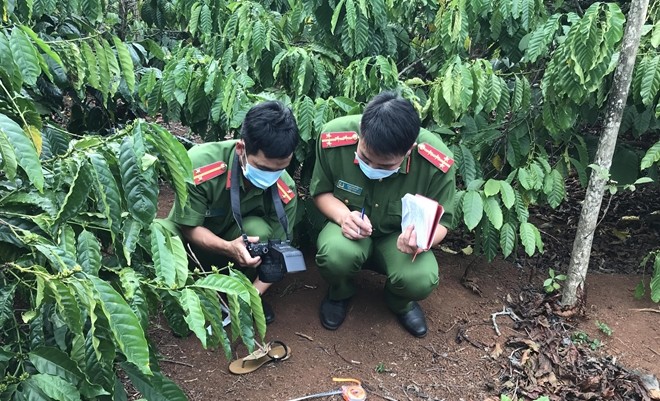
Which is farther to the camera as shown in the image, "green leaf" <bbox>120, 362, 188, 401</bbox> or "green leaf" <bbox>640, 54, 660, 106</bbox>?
"green leaf" <bbox>640, 54, 660, 106</bbox>

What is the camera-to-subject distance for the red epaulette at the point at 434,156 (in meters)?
2.66

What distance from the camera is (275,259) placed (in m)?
2.58

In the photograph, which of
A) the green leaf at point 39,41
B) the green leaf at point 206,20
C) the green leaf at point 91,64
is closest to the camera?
the green leaf at point 39,41

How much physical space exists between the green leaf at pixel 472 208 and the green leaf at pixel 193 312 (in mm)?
1613

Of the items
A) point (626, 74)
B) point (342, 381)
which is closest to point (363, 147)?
point (342, 381)

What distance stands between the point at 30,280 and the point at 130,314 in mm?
369

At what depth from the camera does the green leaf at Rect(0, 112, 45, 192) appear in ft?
4.10

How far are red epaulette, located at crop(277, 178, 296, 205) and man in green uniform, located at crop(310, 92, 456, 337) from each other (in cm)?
15

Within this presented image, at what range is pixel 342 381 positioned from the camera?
2.53m

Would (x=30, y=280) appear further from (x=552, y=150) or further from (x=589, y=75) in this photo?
(x=552, y=150)

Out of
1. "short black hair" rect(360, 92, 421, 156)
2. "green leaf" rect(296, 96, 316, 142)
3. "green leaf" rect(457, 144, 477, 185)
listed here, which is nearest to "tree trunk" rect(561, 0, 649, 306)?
"green leaf" rect(457, 144, 477, 185)

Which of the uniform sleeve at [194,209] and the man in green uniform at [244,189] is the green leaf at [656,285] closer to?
the man in green uniform at [244,189]

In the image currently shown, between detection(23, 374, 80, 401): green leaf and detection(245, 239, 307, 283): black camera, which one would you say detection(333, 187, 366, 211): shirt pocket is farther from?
detection(23, 374, 80, 401): green leaf

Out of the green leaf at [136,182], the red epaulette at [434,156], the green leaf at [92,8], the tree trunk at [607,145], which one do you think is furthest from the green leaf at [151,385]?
the green leaf at [92,8]
